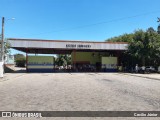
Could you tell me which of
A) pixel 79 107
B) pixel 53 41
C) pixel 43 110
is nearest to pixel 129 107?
pixel 79 107

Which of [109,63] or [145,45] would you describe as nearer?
[145,45]

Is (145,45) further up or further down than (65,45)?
further down

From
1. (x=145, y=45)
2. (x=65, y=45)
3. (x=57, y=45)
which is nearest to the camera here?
(x=145, y=45)

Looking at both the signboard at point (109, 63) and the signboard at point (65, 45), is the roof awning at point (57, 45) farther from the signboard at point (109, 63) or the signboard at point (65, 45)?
the signboard at point (109, 63)

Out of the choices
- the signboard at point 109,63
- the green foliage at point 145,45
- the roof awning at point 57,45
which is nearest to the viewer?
the roof awning at point 57,45

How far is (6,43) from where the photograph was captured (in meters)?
44.3

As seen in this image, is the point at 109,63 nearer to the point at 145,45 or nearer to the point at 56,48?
the point at 145,45

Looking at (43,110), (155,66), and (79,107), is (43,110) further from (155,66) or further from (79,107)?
(155,66)

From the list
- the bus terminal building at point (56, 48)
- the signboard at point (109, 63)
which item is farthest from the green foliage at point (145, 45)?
the signboard at point (109, 63)

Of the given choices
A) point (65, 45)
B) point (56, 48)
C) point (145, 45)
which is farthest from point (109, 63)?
point (56, 48)

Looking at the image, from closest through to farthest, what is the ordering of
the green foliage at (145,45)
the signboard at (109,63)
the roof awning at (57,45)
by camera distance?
the roof awning at (57,45) < the green foliage at (145,45) < the signboard at (109,63)

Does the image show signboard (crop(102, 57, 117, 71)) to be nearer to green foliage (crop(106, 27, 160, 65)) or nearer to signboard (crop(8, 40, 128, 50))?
signboard (crop(8, 40, 128, 50))

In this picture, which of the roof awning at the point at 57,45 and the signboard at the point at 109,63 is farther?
the signboard at the point at 109,63

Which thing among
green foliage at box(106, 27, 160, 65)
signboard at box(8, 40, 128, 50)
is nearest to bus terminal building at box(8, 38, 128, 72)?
signboard at box(8, 40, 128, 50)
